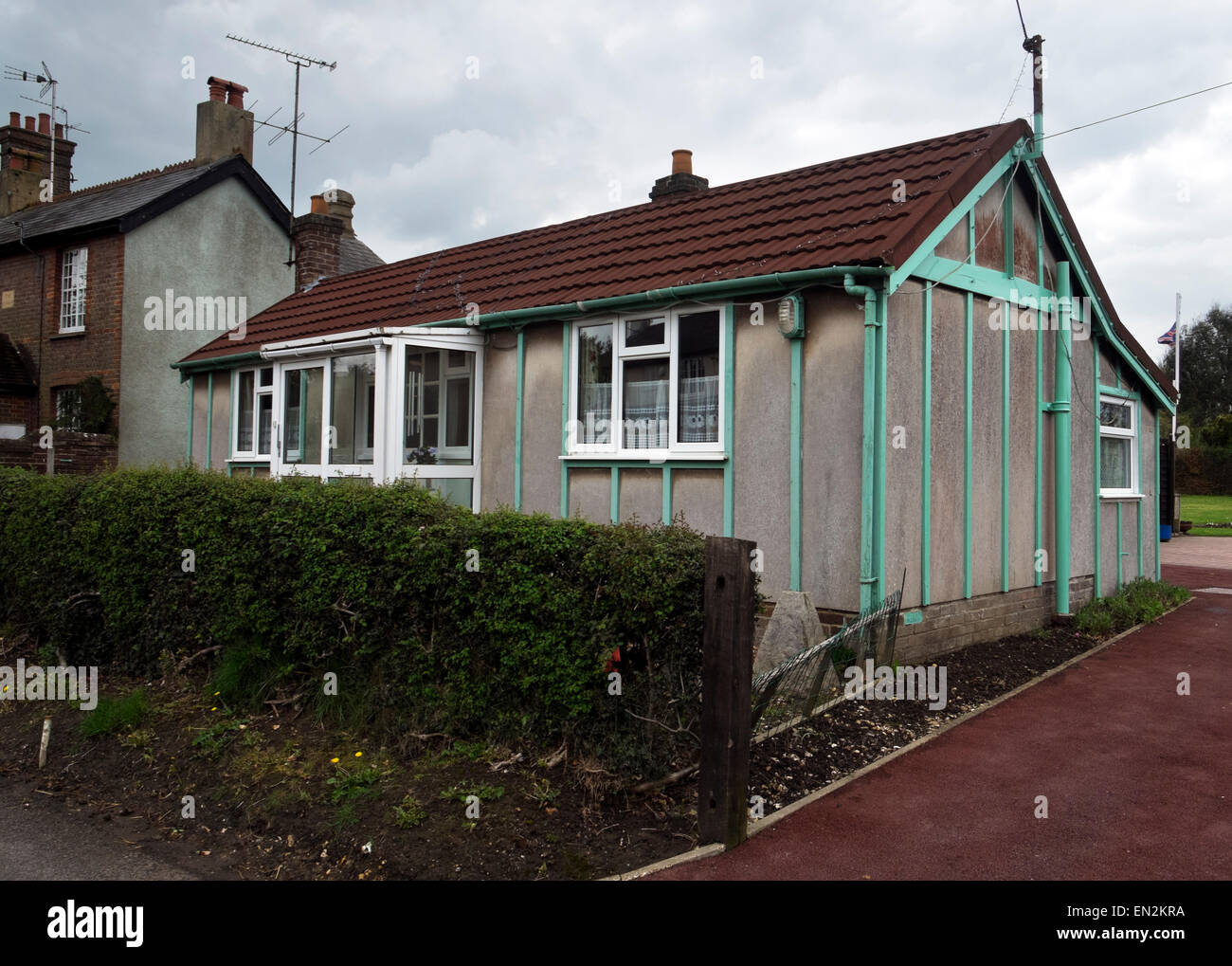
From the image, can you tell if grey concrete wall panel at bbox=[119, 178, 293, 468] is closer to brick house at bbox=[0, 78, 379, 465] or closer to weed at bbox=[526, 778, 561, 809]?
brick house at bbox=[0, 78, 379, 465]

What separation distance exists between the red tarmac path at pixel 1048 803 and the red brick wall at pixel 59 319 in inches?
695

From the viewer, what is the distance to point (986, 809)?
5.63m

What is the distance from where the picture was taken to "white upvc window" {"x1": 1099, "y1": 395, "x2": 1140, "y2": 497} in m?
13.0

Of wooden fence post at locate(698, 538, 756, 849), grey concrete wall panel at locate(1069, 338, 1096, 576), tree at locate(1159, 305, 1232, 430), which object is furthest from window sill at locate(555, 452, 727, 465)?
tree at locate(1159, 305, 1232, 430)

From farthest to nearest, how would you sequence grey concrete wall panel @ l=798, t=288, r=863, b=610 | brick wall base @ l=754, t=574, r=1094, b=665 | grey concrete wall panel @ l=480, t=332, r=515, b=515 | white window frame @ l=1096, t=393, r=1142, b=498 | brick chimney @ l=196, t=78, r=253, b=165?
1. brick chimney @ l=196, t=78, r=253, b=165
2. white window frame @ l=1096, t=393, r=1142, b=498
3. grey concrete wall panel @ l=480, t=332, r=515, b=515
4. brick wall base @ l=754, t=574, r=1094, b=665
5. grey concrete wall panel @ l=798, t=288, r=863, b=610

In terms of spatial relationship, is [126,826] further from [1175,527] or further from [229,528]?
[1175,527]

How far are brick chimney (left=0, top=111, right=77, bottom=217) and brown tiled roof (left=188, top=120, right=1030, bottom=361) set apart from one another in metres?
14.1

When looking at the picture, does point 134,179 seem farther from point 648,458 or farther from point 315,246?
point 648,458

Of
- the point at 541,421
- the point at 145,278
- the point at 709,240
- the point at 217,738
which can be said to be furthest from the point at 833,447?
the point at 145,278

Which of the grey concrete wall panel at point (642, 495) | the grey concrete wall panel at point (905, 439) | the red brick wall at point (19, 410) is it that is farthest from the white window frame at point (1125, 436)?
the red brick wall at point (19, 410)

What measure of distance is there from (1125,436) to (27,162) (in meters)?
26.3

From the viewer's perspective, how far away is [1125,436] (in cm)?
1356

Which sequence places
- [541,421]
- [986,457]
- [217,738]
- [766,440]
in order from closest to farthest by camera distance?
[217,738], [766,440], [986,457], [541,421]

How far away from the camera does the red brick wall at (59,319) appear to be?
19.4m
